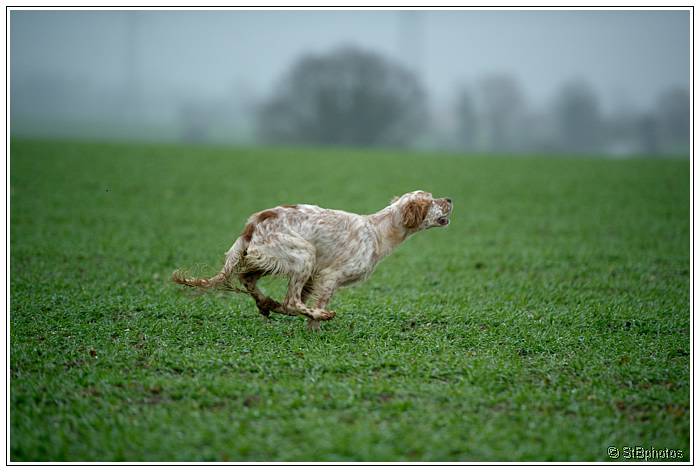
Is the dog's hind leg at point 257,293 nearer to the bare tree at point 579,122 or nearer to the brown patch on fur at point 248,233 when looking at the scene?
the brown patch on fur at point 248,233

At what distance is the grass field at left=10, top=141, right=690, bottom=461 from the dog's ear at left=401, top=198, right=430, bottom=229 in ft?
3.50

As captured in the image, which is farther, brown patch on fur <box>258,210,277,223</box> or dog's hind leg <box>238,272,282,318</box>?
dog's hind leg <box>238,272,282,318</box>

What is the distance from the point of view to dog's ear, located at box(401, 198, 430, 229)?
21.0 feet

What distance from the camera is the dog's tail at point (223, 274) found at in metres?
6.23

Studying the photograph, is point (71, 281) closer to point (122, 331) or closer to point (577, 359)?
point (122, 331)

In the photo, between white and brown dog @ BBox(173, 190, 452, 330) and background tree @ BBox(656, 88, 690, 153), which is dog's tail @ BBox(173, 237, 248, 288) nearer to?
white and brown dog @ BBox(173, 190, 452, 330)

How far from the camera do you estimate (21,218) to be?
12594 millimetres

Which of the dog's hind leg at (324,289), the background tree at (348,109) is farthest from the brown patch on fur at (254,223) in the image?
the background tree at (348,109)

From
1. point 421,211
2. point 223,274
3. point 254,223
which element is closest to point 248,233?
point 254,223

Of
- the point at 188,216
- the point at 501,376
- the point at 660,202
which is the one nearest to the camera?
the point at 501,376

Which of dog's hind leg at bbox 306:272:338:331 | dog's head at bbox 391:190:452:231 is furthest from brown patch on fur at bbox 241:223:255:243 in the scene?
dog's head at bbox 391:190:452:231

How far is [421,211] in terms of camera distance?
21.1 feet

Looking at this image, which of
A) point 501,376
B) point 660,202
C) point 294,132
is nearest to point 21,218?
point 501,376

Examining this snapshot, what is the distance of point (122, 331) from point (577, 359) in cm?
413
